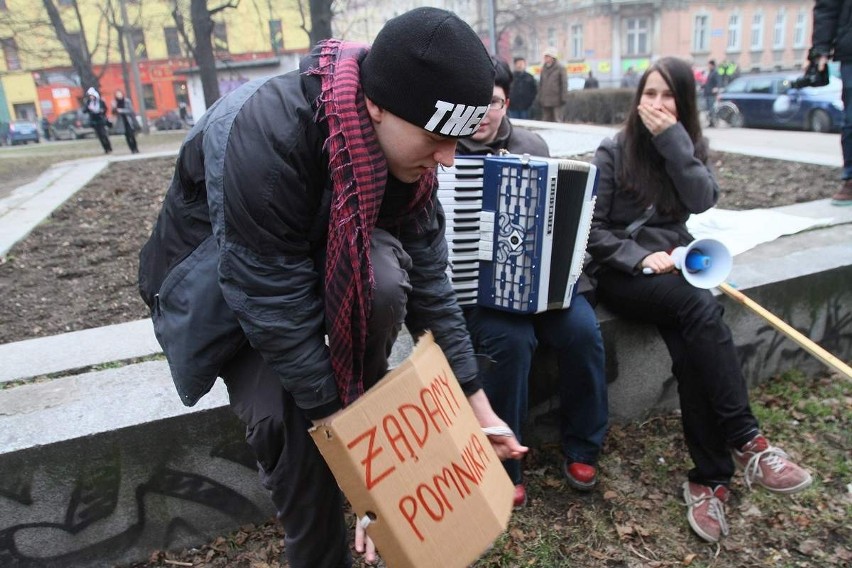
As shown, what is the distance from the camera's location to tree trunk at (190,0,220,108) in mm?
13055

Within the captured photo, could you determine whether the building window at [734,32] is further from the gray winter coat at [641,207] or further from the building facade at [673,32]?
the gray winter coat at [641,207]

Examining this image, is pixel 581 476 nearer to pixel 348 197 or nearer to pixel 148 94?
pixel 348 197

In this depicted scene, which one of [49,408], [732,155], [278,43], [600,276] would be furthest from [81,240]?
[278,43]

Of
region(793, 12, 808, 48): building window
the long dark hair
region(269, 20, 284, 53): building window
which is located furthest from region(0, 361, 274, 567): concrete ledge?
region(793, 12, 808, 48): building window

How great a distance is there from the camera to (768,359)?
305cm

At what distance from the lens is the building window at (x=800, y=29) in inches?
1687

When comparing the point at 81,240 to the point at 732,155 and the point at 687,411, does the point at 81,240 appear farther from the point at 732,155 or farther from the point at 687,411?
the point at 732,155

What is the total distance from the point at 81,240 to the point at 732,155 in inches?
245

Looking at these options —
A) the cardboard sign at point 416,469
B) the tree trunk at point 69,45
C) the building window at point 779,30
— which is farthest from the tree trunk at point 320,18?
the building window at point 779,30

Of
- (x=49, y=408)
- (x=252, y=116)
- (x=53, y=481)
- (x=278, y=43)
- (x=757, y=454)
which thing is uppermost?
(x=278, y=43)

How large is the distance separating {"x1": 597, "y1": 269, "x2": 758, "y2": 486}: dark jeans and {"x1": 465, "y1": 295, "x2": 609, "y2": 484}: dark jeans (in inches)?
11.5

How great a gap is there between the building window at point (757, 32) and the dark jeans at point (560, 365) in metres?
46.9

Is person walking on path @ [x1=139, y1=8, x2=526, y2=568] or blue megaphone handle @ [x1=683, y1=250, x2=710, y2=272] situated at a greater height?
person walking on path @ [x1=139, y1=8, x2=526, y2=568]

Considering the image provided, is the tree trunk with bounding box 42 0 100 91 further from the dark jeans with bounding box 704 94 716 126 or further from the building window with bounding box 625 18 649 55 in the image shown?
the building window with bounding box 625 18 649 55
